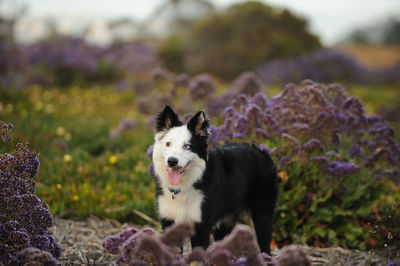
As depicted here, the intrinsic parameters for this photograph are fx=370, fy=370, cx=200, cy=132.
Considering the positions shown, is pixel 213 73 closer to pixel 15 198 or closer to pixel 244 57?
pixel 244 57

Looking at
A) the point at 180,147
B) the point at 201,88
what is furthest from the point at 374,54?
the point at 180,147

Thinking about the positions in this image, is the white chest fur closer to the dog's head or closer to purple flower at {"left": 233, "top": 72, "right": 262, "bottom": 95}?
the dog's head

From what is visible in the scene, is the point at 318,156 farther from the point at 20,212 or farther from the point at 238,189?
the point at 20,212

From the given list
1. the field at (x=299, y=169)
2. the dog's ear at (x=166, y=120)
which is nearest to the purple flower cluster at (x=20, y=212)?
the dog's ear at (x=166, y=120)

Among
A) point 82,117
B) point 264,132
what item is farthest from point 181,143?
point 82,117

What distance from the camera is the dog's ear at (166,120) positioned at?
3010mm

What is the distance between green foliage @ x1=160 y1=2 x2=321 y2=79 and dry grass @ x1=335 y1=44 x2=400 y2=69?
5.47 m

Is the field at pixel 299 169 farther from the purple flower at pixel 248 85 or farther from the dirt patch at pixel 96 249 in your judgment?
the dirt patch at pixel 96 249

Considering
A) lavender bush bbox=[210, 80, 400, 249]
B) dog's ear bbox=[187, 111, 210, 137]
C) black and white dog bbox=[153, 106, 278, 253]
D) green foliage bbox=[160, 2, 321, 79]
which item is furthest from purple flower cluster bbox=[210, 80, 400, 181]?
green foliage bbox=[160, 2, 321, 79]

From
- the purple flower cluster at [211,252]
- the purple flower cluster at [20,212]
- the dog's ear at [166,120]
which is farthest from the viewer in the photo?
the dog's ear at [166,120]

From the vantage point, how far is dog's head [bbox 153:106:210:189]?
2807 millimetres

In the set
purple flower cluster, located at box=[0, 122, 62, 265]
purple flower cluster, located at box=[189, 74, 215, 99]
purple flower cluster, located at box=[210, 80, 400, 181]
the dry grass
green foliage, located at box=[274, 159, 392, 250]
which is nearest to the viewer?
purple flower cluster, located at box=[0, 122, 62, 265]

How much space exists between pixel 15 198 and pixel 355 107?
11.8 feet

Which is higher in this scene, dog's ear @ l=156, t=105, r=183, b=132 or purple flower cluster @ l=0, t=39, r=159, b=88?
purple flower cluster @ l=0, t=39, r=159, b=88
